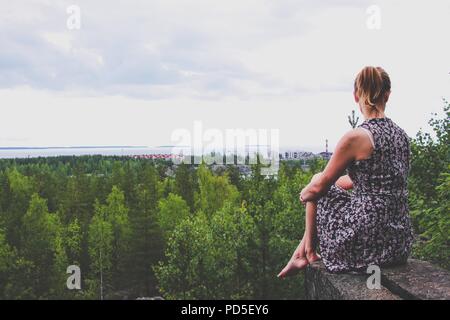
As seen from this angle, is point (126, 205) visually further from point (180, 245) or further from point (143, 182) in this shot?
point (180, 245)

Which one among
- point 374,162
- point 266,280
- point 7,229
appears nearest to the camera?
point 374,162

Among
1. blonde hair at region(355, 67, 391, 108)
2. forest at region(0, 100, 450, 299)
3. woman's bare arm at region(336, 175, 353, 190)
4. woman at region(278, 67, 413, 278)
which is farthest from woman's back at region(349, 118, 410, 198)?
forest at region(0, 100, 450, 299)

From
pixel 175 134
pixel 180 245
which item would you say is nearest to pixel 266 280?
pixel 180 245

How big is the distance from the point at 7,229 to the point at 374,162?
36.4m

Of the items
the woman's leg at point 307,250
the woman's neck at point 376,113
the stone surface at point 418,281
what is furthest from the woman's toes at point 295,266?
the woman's neck at point 376,113

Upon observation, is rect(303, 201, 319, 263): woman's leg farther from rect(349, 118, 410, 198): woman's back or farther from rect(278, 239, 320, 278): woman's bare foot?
rect(349, 118, 410, 198): woman's back

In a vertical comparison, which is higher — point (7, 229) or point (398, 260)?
point (398, 260)

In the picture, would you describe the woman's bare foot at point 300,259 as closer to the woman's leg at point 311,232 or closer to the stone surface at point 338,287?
the woman's leg at point 311,232

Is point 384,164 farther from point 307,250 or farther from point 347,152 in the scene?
point 307,250

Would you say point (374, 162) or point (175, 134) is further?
point (175, 134)

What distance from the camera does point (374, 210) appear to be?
4.33 metres

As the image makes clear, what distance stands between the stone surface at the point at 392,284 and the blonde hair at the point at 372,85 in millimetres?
1429

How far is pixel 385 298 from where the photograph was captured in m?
3.98

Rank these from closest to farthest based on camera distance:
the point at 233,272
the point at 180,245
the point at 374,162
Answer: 1. the point at 374,162
2. the point at 233,272
3. the point at 180,245
